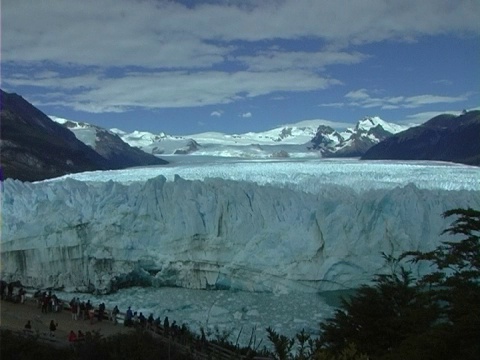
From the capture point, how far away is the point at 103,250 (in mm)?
17500

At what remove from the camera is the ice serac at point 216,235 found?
16.3 m

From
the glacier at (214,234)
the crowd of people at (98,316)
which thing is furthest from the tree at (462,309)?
the glacier at (214,234)

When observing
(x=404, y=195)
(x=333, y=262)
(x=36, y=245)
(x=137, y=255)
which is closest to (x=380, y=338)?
(x=333, y=262)

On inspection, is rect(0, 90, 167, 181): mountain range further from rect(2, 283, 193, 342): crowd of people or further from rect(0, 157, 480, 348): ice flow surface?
rect(2, 283, 193, 342): crowd of people

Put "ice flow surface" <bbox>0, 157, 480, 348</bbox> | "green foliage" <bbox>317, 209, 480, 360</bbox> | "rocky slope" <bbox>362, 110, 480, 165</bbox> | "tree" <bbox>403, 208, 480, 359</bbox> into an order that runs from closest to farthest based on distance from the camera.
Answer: "tree" <bbox>403, 208, 480, 359</bbox>
"green foliage" <bbox>317, 209, 480, 360</bbox>
"ice flow surface" <bbox>0, 157, 480, 348</bbox>
"rocky slope" <bbox>362, 110, 480, 165</bbox>

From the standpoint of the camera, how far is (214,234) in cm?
1750

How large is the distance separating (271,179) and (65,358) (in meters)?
16.1

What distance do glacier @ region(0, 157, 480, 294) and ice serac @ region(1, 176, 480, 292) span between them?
31 millimetres

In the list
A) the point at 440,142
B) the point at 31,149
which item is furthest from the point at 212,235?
the point at 440,142

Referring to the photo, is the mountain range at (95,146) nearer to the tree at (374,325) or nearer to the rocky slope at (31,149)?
the rocky slope at (31,149)

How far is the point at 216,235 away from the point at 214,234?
72 mm

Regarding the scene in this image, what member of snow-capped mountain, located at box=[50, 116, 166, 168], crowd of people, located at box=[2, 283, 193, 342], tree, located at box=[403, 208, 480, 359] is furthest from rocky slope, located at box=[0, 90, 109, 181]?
tree, located at box=[403, 208, 480, 359]

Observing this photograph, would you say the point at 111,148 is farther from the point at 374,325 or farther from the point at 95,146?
the point at 374,325

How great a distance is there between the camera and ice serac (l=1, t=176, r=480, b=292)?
1628 centimetres
